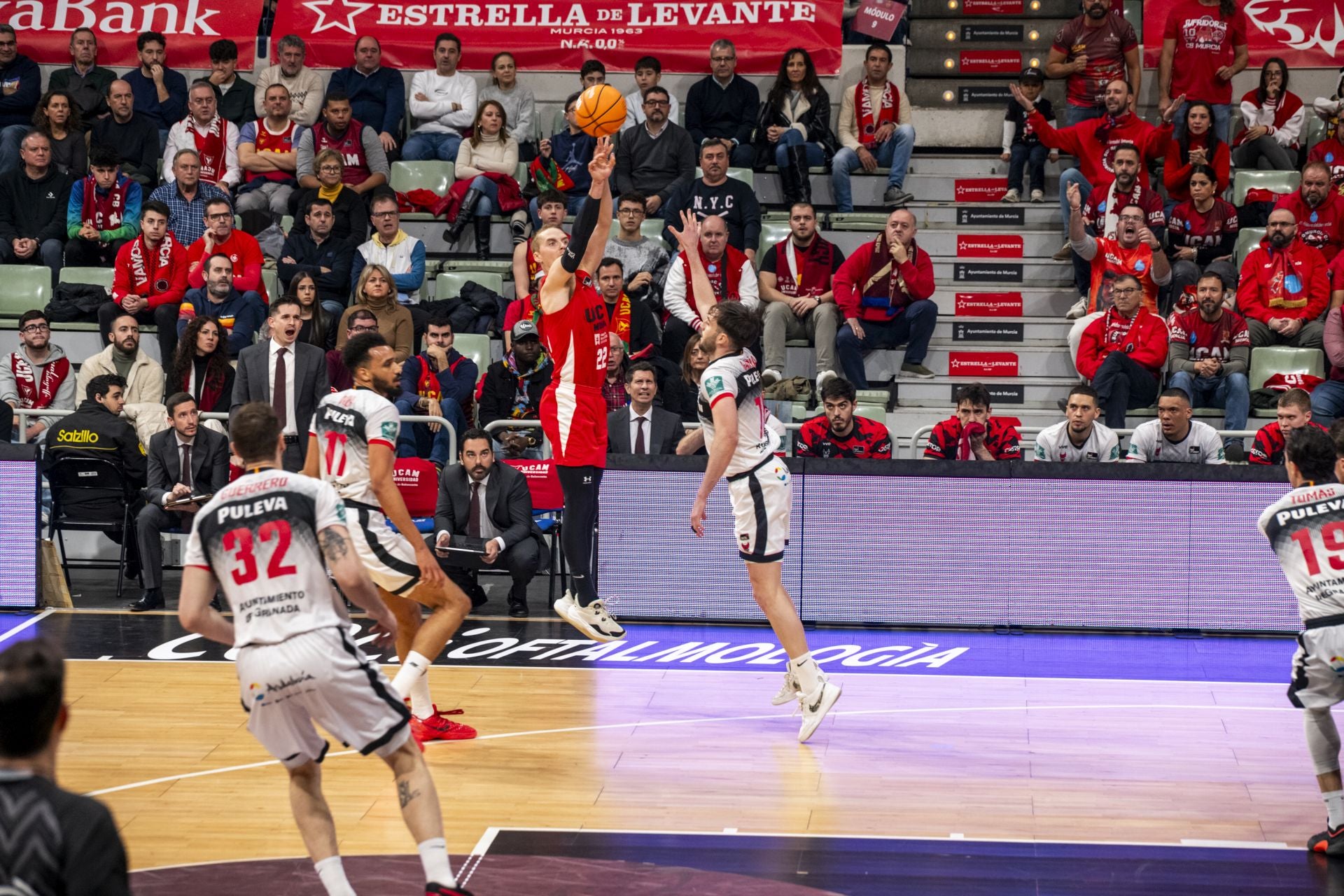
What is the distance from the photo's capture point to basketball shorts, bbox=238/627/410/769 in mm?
4980

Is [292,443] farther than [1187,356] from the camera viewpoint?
No

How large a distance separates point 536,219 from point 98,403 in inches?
178

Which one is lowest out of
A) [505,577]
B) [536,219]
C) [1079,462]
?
[505,577]

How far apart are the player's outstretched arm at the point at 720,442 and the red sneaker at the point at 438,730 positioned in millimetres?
1529

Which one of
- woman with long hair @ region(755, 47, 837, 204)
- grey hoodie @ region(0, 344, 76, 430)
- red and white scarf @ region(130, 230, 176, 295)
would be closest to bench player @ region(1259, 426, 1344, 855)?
woman with long hair @ region(755, 47, 837, 204)

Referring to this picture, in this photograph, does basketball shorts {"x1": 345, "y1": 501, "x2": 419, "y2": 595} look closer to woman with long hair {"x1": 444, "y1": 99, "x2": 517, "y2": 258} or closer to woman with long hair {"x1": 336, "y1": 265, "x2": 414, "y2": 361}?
woman with long hair {"x1": 336, "y1": 265, "x2": 414, "y2": 361}

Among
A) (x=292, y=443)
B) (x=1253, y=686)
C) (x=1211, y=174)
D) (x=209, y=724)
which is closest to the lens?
(x=209, y=724)

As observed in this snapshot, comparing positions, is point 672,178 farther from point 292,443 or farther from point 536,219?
point 292,443

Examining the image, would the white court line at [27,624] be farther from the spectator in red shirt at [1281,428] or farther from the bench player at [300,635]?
the spectator in red shirt at [1281,428]

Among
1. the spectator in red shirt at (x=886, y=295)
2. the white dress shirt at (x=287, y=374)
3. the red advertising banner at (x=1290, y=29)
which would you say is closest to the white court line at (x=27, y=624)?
the white dress shirt at (x=287, y=374)

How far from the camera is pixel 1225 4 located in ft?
49.2

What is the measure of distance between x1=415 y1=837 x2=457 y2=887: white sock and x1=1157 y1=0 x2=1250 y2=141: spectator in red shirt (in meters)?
12.1

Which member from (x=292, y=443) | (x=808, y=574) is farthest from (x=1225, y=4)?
(x=292, y=443)

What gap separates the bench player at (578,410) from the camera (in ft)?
27.1
